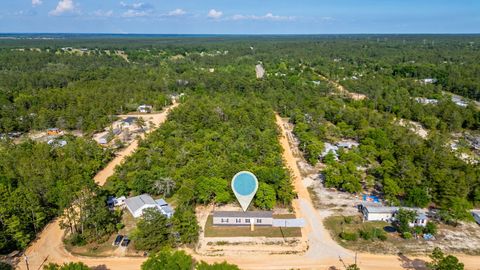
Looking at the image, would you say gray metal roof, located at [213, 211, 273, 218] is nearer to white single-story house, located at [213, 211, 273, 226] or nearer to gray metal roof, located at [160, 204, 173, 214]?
white single-story house, located at [213, 211, 273, 226]

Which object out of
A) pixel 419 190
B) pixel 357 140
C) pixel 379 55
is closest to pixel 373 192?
pixel 419 190

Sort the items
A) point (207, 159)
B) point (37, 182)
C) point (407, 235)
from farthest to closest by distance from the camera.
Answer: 1. point (207, 159)
2. point (37, 182)
3. point (407, 235)

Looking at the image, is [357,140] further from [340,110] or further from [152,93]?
[152,93]

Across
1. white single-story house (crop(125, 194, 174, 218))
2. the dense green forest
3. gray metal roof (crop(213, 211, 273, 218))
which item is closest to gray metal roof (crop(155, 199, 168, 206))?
white single-story house (crop(125, 194, 174, 218))

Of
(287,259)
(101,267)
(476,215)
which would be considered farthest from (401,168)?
(101,267)

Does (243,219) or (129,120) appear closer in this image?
(243,219)

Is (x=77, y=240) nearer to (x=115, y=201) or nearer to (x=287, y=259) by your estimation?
(x=115, y=201)
